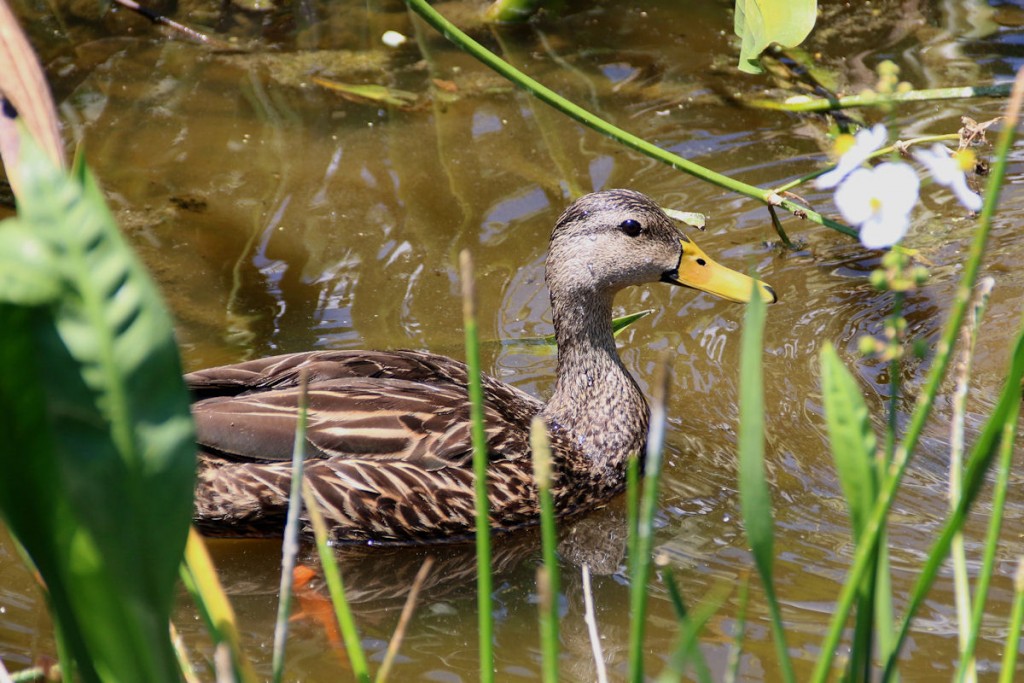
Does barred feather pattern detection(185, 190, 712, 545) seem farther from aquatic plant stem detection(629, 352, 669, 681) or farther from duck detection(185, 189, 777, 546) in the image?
aquatic plant stem detection(629, 352, 669, 681)

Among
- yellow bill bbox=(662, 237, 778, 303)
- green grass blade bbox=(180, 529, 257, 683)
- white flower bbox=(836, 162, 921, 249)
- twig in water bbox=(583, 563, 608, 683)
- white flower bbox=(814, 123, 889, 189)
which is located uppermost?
white flower bbox=(814, 123, 889, 189)

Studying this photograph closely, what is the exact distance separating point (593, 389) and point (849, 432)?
3.33 meters

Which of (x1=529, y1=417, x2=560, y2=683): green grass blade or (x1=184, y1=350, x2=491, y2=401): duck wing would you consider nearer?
(x1=529, y1=417, x2=560, y2=683): green grass blade

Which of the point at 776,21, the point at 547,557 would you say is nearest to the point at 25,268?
the point at 547,557

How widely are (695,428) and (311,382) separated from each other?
1.63m

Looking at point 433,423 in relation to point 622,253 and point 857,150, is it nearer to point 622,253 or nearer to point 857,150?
point 622,253

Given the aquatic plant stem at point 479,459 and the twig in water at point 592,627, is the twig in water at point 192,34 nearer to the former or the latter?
the twig in water at point 592,627

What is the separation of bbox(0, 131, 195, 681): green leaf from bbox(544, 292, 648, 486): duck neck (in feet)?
11.5

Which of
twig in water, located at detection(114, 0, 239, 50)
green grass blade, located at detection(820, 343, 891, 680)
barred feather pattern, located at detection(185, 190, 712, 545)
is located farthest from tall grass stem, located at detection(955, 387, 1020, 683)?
twig in water, located at detection(114, 0, 239, 50)

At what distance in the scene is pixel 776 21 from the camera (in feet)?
16.5

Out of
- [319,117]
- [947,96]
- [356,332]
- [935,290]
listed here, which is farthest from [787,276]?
[319,117]

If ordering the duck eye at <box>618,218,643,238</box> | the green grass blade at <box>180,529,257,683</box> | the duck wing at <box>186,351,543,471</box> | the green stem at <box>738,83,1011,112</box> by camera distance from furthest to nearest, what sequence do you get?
1. the green stem at <box>738,83,1011,112</box>
2. the duck eye at <box>618,218,643,238</box>
3. the duck wing at <box>186,351,543,471</box>
4. the green grass blade at <box>180,529,257,683</box>

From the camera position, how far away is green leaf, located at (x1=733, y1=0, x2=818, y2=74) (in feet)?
16.4

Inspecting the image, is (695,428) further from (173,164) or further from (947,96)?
(173,164)
